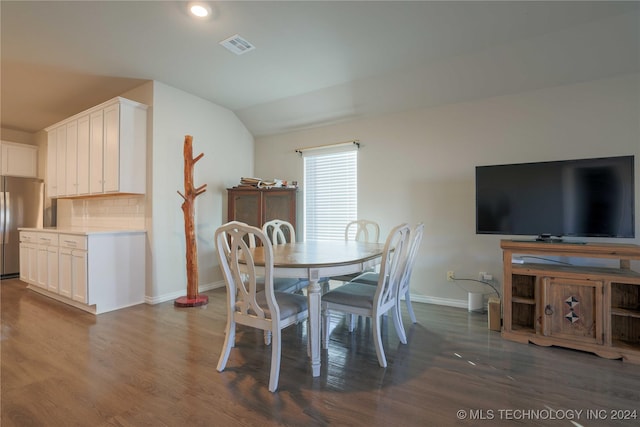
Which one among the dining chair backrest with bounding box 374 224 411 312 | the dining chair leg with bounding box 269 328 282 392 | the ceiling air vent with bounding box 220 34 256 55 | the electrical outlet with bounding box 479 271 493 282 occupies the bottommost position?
the dining chair leg with bounding box 269 328 282 392

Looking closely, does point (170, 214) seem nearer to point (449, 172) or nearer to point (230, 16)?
point (230, 16)

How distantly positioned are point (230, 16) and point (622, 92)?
11.6 ft

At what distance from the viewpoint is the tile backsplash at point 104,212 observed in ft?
12.0

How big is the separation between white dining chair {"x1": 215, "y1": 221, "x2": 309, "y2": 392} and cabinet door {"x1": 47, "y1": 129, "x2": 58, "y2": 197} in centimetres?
411

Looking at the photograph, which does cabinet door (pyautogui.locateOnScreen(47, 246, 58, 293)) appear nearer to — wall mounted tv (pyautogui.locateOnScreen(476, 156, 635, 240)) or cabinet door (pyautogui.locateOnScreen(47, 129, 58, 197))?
cabinet door (pyautogui.locateOnScreen(47, 129, 58, 197))

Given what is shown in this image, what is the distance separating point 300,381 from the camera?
1.81 meters

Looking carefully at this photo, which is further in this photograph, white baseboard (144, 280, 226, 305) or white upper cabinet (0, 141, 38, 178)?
white upper cabinet (0, 141, 38, 178)

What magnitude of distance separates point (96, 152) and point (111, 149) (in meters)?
0.38

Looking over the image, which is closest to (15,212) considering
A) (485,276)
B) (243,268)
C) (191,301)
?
(191,301)

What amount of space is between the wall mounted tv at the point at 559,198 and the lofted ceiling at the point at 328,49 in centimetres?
97

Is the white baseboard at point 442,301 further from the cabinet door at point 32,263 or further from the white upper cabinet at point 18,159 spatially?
the white upper cabinet at point 18,159

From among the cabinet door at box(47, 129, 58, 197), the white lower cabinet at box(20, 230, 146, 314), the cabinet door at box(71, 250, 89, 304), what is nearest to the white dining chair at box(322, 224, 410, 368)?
the white lower cabinet at box(20, 230, 146, 314)

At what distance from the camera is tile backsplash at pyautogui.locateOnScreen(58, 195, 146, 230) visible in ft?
12.0

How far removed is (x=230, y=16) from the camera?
90.7 inches
